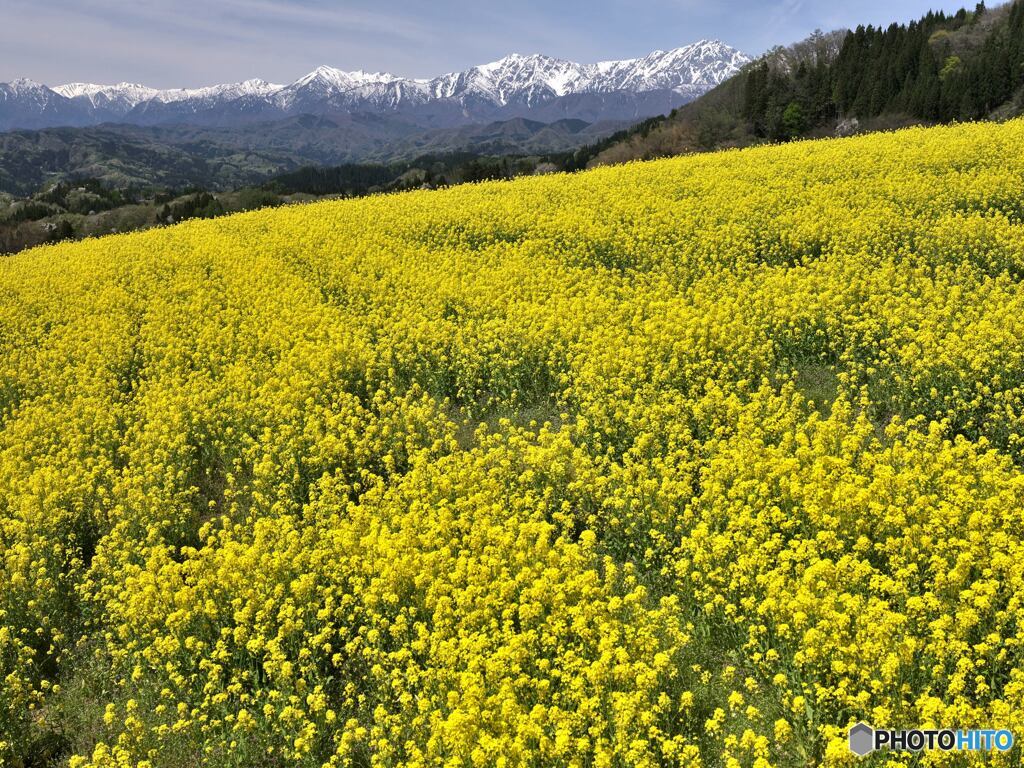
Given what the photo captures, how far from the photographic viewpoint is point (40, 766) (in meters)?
6.40

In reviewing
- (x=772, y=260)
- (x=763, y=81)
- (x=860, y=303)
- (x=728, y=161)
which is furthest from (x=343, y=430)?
(x=763, y=81)

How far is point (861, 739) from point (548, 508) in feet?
14.6

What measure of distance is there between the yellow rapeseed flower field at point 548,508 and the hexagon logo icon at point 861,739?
→ 0.10 metres

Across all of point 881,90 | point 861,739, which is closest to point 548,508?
point 861,739

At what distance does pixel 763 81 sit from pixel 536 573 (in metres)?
73.4

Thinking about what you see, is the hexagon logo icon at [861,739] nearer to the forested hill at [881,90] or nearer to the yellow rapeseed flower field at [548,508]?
the yellow rapeseed flower field at [548,508]

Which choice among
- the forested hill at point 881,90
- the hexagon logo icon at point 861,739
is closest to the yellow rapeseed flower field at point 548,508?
the hexagon logo icon at point 861,739

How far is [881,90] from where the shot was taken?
195 ft

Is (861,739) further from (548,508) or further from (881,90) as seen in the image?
(881,90)

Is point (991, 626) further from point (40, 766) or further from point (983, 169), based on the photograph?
point (983, 169)

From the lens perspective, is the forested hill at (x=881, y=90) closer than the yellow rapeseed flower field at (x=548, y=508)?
No

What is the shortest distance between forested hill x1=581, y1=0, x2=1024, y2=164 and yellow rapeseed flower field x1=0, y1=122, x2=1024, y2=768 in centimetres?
4169

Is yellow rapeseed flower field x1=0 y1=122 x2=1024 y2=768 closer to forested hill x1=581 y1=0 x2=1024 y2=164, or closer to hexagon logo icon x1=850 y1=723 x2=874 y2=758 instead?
hexagon logo icon x1=850 y1=723 x2=874 y2=758

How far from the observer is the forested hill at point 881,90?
5150 cm
